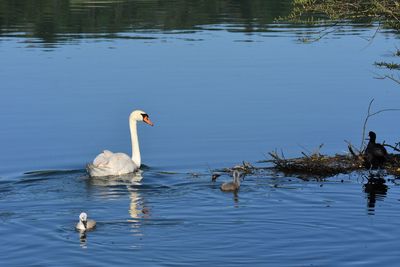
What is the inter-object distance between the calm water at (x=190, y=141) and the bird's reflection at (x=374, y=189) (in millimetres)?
84

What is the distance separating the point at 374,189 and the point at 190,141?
645 centimetres

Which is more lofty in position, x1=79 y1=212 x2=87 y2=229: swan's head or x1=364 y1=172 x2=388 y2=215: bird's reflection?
x1=79 y1=212 x2=87 y2=229: swan's head

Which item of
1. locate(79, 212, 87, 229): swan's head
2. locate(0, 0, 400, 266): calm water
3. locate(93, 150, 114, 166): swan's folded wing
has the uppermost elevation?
locate(79, 212, 87, 229): swan's head

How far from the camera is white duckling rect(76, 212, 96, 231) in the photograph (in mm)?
17594

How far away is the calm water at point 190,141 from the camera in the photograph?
17.3 m

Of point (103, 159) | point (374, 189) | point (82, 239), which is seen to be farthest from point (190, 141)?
point (82, 239)

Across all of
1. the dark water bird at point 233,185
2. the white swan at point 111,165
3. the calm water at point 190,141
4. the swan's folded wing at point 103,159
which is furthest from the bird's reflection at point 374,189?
the swan's folded wing at point 103,159

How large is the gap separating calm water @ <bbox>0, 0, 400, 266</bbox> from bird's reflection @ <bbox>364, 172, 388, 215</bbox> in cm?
8

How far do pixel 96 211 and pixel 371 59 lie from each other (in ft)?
78.6

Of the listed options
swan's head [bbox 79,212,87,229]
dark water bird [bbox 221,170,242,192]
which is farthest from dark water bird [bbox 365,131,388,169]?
swan's head [bbox 79,212,87,229]

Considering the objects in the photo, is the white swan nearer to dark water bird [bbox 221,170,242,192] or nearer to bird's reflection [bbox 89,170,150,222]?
bird's reflection [bbox 89,170,150,222]

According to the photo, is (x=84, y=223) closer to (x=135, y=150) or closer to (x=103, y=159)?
(x=103, y=159)

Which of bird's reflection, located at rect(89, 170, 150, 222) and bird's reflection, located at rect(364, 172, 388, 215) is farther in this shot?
bird's reflection, located at rect(364, 172, 388, 215)

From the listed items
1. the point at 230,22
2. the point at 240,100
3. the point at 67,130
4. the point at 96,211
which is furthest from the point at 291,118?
the point at 230,22
